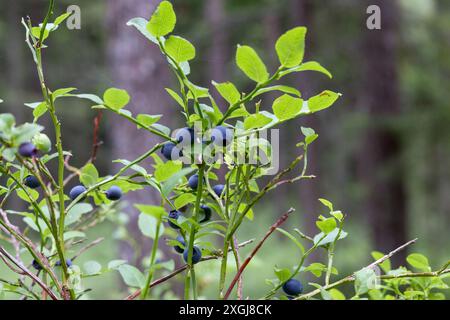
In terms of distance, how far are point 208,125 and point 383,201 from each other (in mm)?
5473

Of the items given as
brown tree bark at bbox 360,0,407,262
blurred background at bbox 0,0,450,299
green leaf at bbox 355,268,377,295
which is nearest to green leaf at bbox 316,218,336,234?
green leaf at bbox 355,268,377,295

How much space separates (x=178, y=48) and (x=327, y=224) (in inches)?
12.0

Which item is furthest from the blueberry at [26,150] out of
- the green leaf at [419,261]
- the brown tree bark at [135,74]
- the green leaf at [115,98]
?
the brown tree bark at [135,74]

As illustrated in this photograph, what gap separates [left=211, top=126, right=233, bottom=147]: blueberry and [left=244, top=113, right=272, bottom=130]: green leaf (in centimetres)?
4

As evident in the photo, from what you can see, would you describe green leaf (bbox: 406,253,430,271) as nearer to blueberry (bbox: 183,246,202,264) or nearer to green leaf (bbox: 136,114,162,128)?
blueberry (bbox: 183,246,202,264)

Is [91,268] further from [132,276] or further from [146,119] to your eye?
[146,119]

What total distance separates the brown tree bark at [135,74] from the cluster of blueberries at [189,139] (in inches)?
98.2

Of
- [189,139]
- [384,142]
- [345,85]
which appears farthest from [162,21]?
[345,85]

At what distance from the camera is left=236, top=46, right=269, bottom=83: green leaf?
2.02 ft

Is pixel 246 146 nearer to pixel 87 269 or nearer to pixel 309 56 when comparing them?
pixel 87 269

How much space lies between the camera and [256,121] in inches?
25.5

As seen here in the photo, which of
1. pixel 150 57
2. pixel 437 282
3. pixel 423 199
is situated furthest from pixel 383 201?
pixel 423 199

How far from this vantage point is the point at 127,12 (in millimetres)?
3363

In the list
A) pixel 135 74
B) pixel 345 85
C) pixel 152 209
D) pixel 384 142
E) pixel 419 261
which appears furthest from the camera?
pixel 345 85
